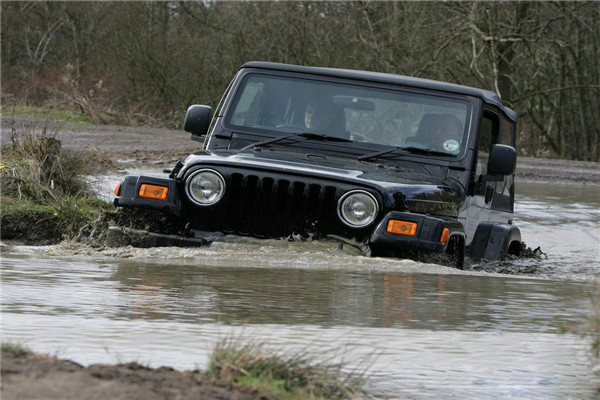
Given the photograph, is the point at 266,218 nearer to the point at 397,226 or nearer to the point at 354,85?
the point at 397,226

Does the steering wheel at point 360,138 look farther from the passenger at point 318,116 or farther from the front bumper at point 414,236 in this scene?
the front bumper at point 414,236

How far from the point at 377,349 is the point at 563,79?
26.9m

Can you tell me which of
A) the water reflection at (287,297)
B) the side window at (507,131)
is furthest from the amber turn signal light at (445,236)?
the side window at (507,131)

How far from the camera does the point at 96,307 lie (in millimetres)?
4930

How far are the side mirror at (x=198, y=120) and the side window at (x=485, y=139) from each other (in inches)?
77.6

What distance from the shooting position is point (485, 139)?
8.16m

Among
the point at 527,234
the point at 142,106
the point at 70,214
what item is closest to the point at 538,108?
the point at 142,106

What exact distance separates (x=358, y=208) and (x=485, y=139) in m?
1.97

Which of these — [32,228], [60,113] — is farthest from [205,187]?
[60,113]

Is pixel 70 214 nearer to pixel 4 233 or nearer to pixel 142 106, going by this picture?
pixel 4 233

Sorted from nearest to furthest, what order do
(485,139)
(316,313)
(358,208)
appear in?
(316,313) → (358,208) → (485,139)

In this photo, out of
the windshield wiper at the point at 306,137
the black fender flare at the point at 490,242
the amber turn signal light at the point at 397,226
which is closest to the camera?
the amber turn signal light at the point at 397,226

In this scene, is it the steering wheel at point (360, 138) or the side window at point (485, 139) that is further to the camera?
the side window at point (485, 139)

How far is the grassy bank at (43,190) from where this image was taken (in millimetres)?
8891
